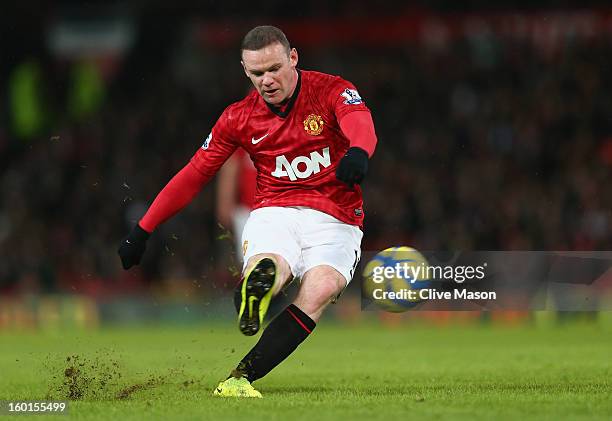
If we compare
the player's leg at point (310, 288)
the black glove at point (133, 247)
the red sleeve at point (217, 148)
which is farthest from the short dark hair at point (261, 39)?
the black glove at point (133, 247)

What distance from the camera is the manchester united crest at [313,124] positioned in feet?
20.8

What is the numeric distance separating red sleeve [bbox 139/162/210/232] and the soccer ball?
5.67 ft

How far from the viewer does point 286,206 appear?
21.0 feet

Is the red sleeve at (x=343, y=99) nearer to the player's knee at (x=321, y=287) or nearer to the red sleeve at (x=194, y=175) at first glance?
the red sleeve at (x=194, y=175)

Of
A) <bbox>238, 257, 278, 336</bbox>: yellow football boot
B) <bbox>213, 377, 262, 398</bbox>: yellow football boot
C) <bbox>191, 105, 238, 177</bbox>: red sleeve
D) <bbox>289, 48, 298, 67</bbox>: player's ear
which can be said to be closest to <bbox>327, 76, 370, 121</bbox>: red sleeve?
<bbox>289, 48, 298, 67</bbox>: player's ear

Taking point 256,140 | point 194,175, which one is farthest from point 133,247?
point 256,140

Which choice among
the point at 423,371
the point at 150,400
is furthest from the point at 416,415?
the point at 423,371

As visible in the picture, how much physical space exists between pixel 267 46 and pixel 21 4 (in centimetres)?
1698

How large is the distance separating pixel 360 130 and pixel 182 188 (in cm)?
120

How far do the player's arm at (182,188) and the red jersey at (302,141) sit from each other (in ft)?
0.07

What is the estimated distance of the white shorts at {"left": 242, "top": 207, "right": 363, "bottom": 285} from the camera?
6.19 metres

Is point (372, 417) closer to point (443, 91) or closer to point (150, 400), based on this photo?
point (150, 400)

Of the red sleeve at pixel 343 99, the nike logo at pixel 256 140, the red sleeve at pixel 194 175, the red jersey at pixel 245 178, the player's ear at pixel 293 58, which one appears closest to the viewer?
the red sleeve at pixel 343 99

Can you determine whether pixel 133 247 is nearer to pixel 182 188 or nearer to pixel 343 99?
pixel 182 188
